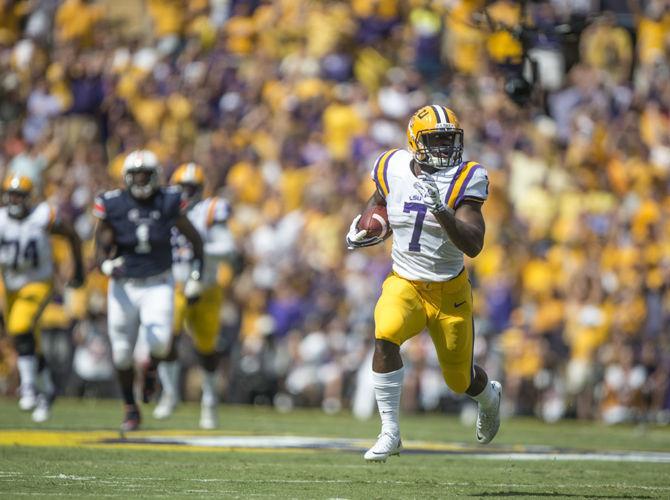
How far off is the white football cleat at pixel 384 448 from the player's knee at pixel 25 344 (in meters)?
5.62

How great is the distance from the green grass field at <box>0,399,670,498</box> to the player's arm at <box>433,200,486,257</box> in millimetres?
1286

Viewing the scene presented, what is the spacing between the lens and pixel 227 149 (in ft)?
62.1

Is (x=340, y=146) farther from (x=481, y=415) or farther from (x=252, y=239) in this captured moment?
(x=481, y=415)

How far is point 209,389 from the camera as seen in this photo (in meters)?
11.9

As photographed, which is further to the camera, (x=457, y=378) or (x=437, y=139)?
(x=457, y=378)

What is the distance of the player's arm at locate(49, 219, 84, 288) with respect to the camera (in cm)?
1219

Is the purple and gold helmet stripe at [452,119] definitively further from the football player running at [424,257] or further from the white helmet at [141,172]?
the white helmet at [141,172]

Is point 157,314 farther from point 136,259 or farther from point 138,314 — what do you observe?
point 136,259

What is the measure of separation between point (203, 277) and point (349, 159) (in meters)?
5.77

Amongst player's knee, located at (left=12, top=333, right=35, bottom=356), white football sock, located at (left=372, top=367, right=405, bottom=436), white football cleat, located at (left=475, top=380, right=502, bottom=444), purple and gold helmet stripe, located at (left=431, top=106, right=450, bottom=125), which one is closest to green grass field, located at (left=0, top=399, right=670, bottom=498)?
white football cleat, located at (left=475, top=380, right=502, bottom=444)

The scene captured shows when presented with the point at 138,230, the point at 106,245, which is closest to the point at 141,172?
the point at 138,230

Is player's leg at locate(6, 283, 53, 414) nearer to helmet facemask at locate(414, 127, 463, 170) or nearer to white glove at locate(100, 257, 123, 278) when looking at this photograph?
white glove at locate(100, 257, 123, 278)

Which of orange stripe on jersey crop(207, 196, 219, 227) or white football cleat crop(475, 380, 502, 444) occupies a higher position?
orange stripe on jersey crop(207, 196, 219, 227)

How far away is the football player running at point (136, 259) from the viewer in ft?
34.7
